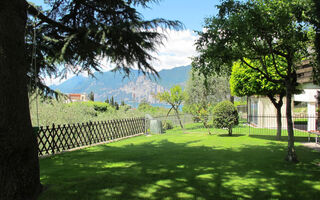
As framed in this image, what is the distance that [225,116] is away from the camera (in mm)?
15891

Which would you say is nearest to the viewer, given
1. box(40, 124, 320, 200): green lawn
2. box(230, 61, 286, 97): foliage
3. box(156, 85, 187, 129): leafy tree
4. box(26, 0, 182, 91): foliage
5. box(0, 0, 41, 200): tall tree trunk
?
box(0, 0, 41, 200): tall tree trunk

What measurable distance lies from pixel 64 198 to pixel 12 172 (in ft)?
3.10

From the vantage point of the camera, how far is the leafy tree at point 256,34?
7184 mm

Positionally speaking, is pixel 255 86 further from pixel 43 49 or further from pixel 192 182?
pixel 43 49

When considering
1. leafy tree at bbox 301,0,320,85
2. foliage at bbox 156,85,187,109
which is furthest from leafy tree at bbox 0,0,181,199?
foliage at bbox 156,85,187,109

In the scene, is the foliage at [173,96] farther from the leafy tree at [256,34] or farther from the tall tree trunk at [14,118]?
the tall tree trunk at [14,118]

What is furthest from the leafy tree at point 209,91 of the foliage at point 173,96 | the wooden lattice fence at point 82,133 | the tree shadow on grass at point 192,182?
the tree shadow on grass at point 192,182

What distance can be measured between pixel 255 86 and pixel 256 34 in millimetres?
6475

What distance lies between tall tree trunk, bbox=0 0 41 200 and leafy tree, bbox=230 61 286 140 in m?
11.1

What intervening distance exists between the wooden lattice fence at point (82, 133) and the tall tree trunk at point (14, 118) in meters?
6.08

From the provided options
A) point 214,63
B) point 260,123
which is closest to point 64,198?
point 214,63

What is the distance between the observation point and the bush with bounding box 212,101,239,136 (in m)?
15.9

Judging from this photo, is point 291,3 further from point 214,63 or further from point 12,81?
point 12,81

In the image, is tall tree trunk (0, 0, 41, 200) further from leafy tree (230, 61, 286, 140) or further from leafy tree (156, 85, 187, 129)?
leafy tree (156, 85, 187, 129)
